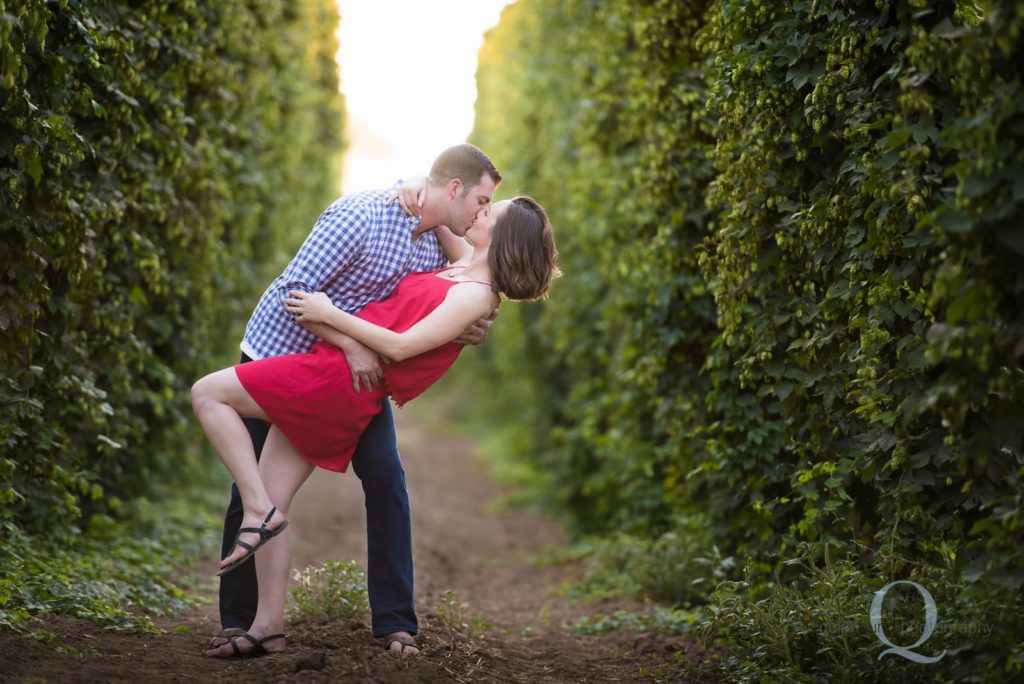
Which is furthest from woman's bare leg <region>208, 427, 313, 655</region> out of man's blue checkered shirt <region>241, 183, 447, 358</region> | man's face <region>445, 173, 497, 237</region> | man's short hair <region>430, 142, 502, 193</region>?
man's short hair <region>430, 142, 502, 193</region>

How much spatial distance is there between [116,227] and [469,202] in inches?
96.7

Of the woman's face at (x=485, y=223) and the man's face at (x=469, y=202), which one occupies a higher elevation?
the man's face at (x=469, y=202)

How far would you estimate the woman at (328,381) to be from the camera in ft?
12.2

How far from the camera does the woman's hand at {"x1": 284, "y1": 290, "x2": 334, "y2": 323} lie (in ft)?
12.1

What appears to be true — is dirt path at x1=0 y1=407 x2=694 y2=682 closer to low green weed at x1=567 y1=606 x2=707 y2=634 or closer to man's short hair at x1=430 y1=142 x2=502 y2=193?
low green weed at x1=567 y1=606 x2=707 y2=634

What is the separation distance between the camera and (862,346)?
367cm

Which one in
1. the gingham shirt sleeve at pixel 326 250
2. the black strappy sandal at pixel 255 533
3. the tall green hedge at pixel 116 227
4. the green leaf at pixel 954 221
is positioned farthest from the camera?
the tall green hedge at pixel 116 227

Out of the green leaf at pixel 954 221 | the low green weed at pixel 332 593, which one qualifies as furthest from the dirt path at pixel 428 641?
the green leaf at pixel 954 221

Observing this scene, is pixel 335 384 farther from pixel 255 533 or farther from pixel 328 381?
pixel 255 533

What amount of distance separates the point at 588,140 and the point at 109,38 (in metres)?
4.10

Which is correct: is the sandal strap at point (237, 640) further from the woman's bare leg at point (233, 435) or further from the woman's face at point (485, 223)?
the woman's face at point (485, 223)

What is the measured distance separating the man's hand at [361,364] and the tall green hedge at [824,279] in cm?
185

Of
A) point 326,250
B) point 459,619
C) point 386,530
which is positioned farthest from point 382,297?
point 459,619

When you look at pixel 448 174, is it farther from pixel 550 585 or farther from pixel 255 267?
pixel 255 267
